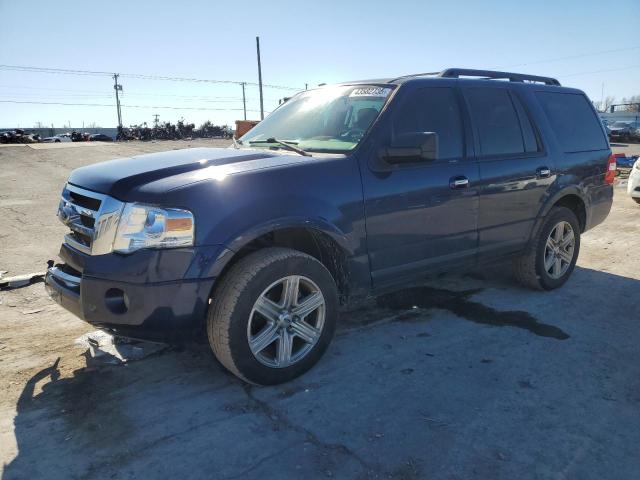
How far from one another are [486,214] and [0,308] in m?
4.37

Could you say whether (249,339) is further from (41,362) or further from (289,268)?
(41,362)

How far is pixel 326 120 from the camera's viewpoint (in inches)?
154

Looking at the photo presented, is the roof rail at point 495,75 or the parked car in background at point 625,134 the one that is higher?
the roof rail at point 495,75

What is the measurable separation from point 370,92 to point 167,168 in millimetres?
1719

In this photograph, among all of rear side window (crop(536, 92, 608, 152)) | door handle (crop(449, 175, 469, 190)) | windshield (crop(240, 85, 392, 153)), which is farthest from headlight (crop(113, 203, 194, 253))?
rear side window (crop(536, 92, 608, 152))

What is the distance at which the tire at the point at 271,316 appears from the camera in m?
2.94

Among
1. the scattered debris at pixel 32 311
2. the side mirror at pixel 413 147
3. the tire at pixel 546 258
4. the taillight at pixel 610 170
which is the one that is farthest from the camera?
the taillight at pixel 610 170

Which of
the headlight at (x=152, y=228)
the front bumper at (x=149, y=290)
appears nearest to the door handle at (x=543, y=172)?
the front bumper at (x=149, y=290)

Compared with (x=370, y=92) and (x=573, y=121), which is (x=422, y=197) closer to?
(x=370, y=92)

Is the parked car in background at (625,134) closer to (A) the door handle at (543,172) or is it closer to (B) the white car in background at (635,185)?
(B) the white car in background at (635,185)

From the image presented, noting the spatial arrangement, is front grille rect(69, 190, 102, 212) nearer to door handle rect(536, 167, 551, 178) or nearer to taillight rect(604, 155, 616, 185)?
door handle rect(536, 167, 551, 178)

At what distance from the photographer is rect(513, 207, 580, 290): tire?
4949 mm

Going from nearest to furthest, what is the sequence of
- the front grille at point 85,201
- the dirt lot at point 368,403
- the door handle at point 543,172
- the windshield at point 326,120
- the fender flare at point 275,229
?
the dirt lot at point 368,403
the fender flare at point 275,229
the front grille at point 85,201
the windshield at point 326,120
the door handle at point 543,172

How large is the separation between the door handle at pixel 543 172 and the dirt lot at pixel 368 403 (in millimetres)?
1204
